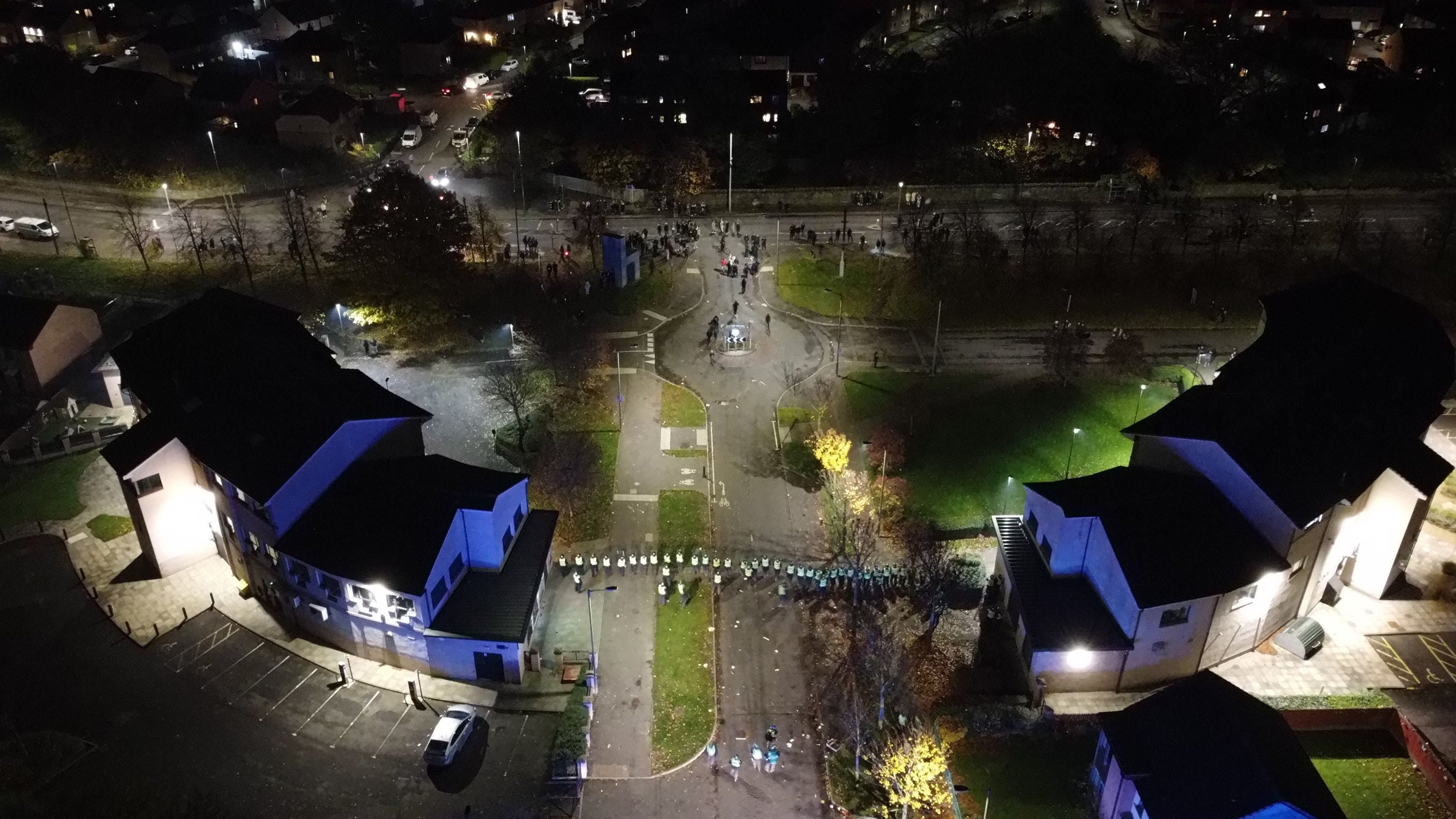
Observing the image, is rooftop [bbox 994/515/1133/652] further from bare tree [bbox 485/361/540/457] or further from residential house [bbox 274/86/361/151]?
residential house [bbox 274/86/361/151]

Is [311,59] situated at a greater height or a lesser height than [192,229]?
greater

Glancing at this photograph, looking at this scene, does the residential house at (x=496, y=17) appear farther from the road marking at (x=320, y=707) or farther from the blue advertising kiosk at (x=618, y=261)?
the road marking at (x=320, y=707)

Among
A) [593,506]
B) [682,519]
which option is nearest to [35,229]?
[593,506]

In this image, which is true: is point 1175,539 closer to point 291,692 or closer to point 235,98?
point 291,692

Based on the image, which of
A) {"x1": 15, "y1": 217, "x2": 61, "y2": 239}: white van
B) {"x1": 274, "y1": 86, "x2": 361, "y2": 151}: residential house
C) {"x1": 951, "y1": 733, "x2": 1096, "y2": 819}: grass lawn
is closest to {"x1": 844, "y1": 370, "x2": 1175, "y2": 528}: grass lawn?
{"x1": 951, "y1": 733, "x2": 1096, "y2": 819}: grass lawn

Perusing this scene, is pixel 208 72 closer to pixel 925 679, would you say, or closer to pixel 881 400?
pixel 881 400
